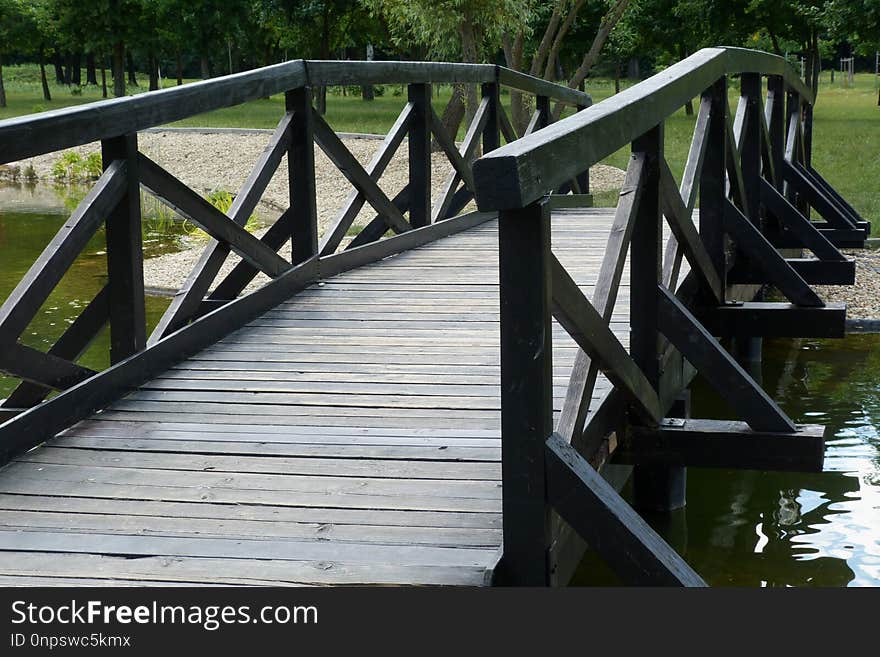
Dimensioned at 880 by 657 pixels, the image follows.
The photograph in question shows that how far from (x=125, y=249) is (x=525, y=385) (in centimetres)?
205

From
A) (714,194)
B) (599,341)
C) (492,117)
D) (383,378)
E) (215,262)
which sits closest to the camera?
(599,341)

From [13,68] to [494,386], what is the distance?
73.5 meters

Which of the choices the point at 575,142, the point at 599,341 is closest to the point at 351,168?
the point at 599,341

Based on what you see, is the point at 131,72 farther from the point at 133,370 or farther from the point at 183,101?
the point at 133,370

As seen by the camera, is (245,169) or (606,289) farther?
(245,169)

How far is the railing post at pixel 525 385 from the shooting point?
8.77ft

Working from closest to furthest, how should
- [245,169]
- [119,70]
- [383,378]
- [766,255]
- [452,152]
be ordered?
[383,378]
[766,255]
[452,152]
[245,169]
[119,70]

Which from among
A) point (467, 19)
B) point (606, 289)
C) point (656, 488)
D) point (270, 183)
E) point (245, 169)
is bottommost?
point (270, 183)

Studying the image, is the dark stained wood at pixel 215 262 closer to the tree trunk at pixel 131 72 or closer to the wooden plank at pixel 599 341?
the wooden plank at pixel 599 341

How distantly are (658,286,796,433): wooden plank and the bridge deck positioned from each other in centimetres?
36

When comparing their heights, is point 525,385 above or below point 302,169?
below

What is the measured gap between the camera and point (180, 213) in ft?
15.5

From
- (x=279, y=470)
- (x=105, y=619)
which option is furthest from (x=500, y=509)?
(x=105, y=619)

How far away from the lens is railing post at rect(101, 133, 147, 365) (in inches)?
168
